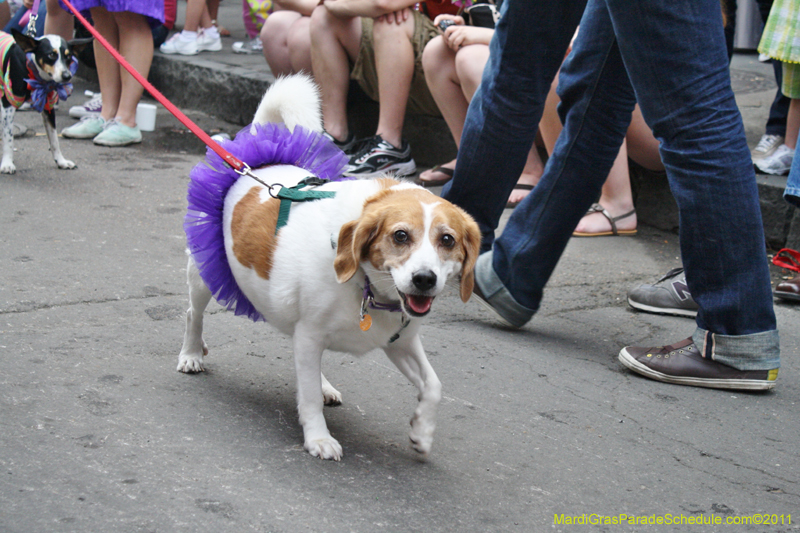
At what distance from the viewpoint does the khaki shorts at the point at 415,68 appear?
491 centimetres

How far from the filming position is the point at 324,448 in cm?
196

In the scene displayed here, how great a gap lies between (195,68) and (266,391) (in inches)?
199

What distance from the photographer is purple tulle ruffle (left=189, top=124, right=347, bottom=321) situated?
2.25 metres

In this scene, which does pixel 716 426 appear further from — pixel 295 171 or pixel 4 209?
pixel 4 209

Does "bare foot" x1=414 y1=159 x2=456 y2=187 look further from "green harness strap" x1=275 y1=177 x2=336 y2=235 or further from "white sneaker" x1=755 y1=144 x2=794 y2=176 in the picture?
"green harness strap" x1=275 y1=177 x2=336 y2=235

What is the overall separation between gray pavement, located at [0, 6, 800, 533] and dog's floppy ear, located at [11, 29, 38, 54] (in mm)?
1980

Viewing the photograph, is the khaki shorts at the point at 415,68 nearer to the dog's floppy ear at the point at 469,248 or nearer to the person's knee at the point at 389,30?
the person's knee at the point at 389,30

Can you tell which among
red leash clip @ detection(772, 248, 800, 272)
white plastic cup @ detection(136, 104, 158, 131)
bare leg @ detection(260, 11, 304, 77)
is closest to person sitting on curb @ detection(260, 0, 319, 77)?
bare leg @ detection(260, 11, 304, 77)

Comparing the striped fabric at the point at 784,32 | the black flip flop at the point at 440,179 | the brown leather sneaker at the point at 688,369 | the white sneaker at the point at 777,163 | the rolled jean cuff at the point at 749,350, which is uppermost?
the striped fabric at the point at 784,32

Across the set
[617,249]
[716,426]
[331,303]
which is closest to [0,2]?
[617,249]

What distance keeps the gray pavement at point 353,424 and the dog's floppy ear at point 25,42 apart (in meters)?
1.98

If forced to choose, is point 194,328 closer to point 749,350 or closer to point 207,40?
point 749,350

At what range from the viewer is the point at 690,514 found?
1.81 meters

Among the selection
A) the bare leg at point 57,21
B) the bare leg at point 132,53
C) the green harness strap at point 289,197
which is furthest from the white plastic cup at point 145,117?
the green harness strap at point 289,197
